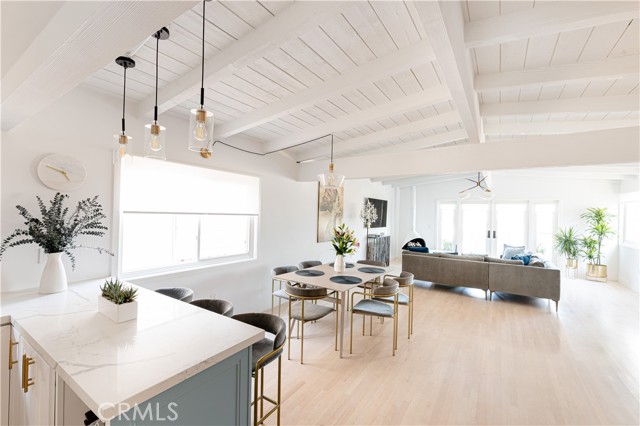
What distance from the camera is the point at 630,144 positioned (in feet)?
8.54

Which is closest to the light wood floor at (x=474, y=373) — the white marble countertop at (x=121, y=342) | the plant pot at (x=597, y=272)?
the white marble countertop at (x=121, y=342)

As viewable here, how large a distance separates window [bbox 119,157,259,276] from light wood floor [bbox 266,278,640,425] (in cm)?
160

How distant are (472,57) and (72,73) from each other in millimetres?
2562

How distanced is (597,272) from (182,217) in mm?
8788

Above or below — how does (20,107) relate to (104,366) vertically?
above

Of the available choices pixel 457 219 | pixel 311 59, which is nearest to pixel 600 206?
pixel 457 219

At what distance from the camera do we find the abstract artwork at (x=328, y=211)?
546 cm

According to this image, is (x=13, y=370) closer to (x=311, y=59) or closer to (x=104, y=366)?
(x=104, y=366)

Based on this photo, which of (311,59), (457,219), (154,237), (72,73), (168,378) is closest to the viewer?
(168,378)

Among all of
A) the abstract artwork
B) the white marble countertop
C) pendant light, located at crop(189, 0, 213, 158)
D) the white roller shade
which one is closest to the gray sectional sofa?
the abstract artwork

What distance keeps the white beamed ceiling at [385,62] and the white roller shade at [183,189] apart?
0.54 meters

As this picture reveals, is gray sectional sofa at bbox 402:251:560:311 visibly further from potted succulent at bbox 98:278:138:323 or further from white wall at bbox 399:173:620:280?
potted succulent at bbox 98:278:138:323

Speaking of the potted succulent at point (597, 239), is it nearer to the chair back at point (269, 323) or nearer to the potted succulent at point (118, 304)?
the chair back at point (269, 323)

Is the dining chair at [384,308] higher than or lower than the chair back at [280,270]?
lower
